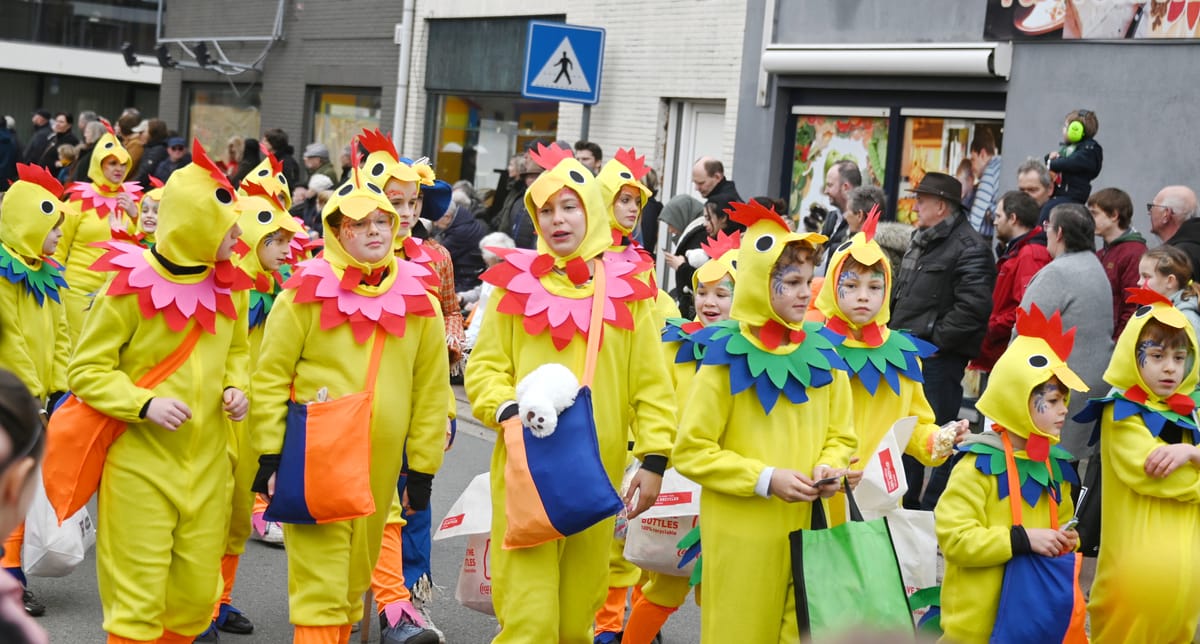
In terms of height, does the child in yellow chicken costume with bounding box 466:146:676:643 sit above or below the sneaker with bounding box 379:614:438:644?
above

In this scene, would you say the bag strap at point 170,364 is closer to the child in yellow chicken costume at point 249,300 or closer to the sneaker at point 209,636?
the child in yellow chicken costume at point 249,300

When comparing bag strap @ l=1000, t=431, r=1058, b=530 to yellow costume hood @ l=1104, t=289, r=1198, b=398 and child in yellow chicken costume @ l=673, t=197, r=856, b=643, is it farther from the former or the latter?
yellow costume hood @ l=1104, t=289, r=1198, b=398

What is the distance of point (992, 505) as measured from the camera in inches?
217

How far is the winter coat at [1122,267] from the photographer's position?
8.91 m

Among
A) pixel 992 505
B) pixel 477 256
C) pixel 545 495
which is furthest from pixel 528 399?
pixel 477 256

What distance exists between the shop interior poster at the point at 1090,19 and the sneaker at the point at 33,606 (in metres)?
8.98

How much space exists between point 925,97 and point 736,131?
2639mm

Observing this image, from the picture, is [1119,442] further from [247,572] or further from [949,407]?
[247,572]

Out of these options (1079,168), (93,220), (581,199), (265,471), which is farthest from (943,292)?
(93,220)

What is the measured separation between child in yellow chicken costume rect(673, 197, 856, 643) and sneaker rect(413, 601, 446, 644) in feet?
6.16

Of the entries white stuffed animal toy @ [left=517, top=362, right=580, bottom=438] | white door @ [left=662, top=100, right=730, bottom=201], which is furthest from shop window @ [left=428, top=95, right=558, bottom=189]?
white stuffed animal toy @ [left=517, top=362, right=580, bottom=438]

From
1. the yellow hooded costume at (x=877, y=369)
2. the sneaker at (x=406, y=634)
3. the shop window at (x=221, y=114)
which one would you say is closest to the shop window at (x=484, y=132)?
the shop window at (x=221, y=114)

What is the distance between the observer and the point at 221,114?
27.5 meters

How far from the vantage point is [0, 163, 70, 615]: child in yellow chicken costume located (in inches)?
299
